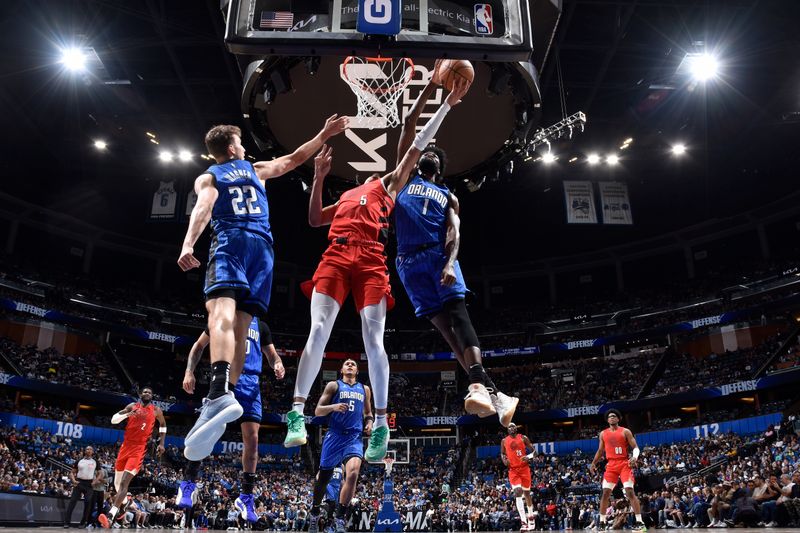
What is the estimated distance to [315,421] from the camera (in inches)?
1383

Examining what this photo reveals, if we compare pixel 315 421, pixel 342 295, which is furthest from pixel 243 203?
pixel 315 421

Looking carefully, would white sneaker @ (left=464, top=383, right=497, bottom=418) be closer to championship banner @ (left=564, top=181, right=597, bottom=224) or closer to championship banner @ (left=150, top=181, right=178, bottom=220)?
championship banner @ (left=564, top=181, right=597, bottom=224)

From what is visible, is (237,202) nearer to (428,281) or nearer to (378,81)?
(428,281)

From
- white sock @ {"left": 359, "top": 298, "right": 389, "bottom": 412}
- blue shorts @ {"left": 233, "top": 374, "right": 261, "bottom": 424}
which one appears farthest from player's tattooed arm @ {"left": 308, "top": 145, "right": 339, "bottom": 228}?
blue shorts @ {"left": 233, "top": 374, "right": 261, "bottom": 424}

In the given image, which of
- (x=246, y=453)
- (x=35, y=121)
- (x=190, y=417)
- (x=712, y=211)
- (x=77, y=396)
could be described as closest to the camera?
(x=246, y=453)

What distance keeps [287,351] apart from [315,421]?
524cm

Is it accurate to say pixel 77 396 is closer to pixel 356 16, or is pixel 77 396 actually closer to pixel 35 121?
pixel 35 121

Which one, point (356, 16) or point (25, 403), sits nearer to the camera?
point (356, 16)

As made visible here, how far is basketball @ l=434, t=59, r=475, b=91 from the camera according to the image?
5789 mm

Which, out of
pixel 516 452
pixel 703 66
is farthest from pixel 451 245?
pixel 703 66

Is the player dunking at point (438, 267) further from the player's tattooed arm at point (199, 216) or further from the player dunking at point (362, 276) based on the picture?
the player's tattooed arm at point (199, 216)

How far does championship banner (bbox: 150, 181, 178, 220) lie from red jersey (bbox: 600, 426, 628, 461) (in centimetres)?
2093

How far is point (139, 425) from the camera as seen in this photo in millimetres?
10727

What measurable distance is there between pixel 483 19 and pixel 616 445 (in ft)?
30.0
